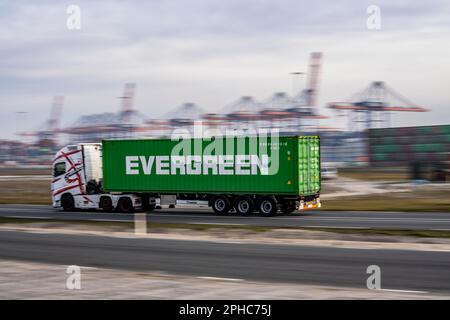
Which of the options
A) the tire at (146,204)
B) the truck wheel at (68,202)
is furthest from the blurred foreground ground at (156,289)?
the truck wheel at (68,202)

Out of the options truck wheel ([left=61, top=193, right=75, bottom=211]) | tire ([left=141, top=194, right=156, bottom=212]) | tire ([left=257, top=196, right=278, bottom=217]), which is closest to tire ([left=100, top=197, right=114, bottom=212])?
tire ([left=141, top=194, right=156, bottom=212])

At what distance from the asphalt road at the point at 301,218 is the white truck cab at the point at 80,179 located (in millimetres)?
→ 786

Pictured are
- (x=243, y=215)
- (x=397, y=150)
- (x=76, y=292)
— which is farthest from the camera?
(x=397, y=150)

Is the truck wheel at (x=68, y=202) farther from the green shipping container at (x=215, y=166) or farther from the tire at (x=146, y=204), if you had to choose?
the tire at (x=146, y=204)

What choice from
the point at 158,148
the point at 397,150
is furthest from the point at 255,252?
the point at 397,150

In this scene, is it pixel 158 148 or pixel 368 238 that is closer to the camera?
pixel 368 238

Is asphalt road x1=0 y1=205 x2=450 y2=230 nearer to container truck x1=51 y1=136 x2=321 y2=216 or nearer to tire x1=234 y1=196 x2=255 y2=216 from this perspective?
tire x1=234 y1=196 x2=255 y2=216

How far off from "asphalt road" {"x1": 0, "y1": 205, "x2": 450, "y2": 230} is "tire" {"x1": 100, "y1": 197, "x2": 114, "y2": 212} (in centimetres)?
51

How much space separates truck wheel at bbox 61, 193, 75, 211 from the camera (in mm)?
35531

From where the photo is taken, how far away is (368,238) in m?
20.7

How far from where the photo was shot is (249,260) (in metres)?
16.2

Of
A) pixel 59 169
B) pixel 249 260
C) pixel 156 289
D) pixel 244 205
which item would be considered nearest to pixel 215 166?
pixel 244 205

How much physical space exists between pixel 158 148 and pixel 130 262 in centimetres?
1770
